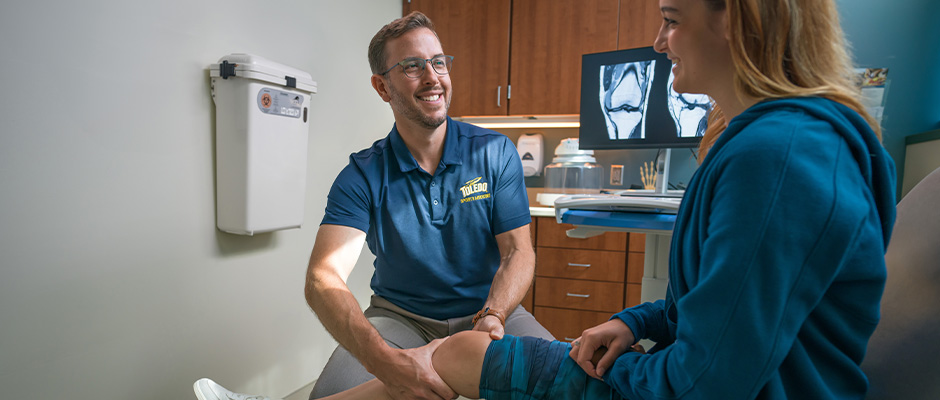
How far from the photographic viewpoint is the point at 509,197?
146 cm

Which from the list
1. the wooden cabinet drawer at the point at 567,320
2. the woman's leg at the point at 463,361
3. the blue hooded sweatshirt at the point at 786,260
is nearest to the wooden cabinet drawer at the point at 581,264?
the wooden cabinet drawer at the point at 567,320

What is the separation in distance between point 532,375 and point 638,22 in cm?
237

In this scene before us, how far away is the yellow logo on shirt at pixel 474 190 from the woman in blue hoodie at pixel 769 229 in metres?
0.72

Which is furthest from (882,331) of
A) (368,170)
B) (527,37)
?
(527,37)

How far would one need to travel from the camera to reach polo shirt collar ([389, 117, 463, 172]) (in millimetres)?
1390

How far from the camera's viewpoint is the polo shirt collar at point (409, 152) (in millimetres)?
1390

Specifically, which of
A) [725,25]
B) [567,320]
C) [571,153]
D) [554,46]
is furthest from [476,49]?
[725,25]

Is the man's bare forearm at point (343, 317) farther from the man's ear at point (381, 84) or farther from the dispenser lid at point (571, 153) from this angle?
the dispenser lid at point (571, 153)

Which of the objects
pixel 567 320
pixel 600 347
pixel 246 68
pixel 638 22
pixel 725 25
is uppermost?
pixel 638 22

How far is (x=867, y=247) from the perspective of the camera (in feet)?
1.70

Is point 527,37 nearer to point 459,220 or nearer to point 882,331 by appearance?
point 459,220

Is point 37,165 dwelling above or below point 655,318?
above

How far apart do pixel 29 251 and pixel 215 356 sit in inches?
27.8

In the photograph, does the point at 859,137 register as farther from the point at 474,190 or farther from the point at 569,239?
the point at 569,239
